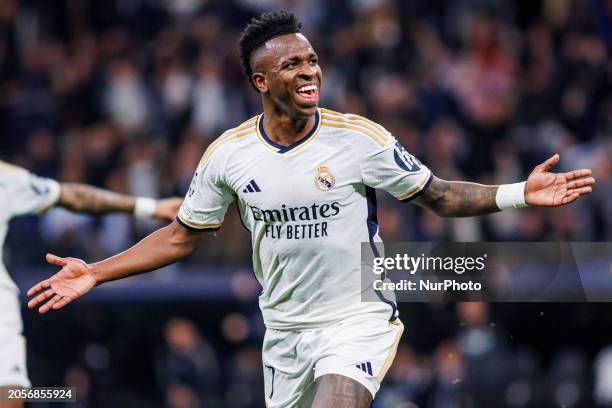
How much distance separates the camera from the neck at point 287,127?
638 cm

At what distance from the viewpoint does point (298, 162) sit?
6.31 m

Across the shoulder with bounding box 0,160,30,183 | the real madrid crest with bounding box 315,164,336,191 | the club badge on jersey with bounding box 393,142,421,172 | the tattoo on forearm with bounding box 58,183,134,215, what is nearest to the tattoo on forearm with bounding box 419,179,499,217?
the club badge on jersey with bounding box 393,142,421,172

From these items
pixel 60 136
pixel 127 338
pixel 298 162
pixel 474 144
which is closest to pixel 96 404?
pixel 127 338

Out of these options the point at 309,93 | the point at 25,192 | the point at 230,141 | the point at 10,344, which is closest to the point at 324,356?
the point at 230,141

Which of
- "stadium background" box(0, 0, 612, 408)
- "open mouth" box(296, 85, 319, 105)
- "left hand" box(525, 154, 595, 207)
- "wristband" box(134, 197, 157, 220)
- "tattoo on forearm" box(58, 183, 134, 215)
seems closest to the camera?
"left hand" box(525, 154, 595, 207)

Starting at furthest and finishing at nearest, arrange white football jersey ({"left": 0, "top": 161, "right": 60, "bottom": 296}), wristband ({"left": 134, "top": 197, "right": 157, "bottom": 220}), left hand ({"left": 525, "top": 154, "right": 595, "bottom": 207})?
wristband ({"left": 134, "top": 197, "right": 157, "bottom": 220}) → white football jersey ({"left": 0, "top": 161, "right": 60, "bottom": 296}) → left hand ({"left": 525, "top": 154, "right": 595, "bottom": 207})

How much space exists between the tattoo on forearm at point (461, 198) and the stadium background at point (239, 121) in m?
4.52

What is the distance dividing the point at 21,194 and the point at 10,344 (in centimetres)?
102

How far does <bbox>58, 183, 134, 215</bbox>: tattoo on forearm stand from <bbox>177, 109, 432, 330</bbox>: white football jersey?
165 centimetres

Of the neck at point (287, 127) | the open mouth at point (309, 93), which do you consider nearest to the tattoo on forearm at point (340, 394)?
the neck at point (287, 127)

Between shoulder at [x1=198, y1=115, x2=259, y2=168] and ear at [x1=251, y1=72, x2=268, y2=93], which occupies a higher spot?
ear at [x1=251, y1=72, x2=268, y2=93]

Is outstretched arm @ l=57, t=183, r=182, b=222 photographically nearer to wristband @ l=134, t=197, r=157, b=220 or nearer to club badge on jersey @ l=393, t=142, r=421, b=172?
wristband @ l=134, t=197, r=157, b=220

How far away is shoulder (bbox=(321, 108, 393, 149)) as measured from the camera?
6258mm

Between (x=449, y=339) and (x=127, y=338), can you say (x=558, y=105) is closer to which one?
(x=449, y=339)
